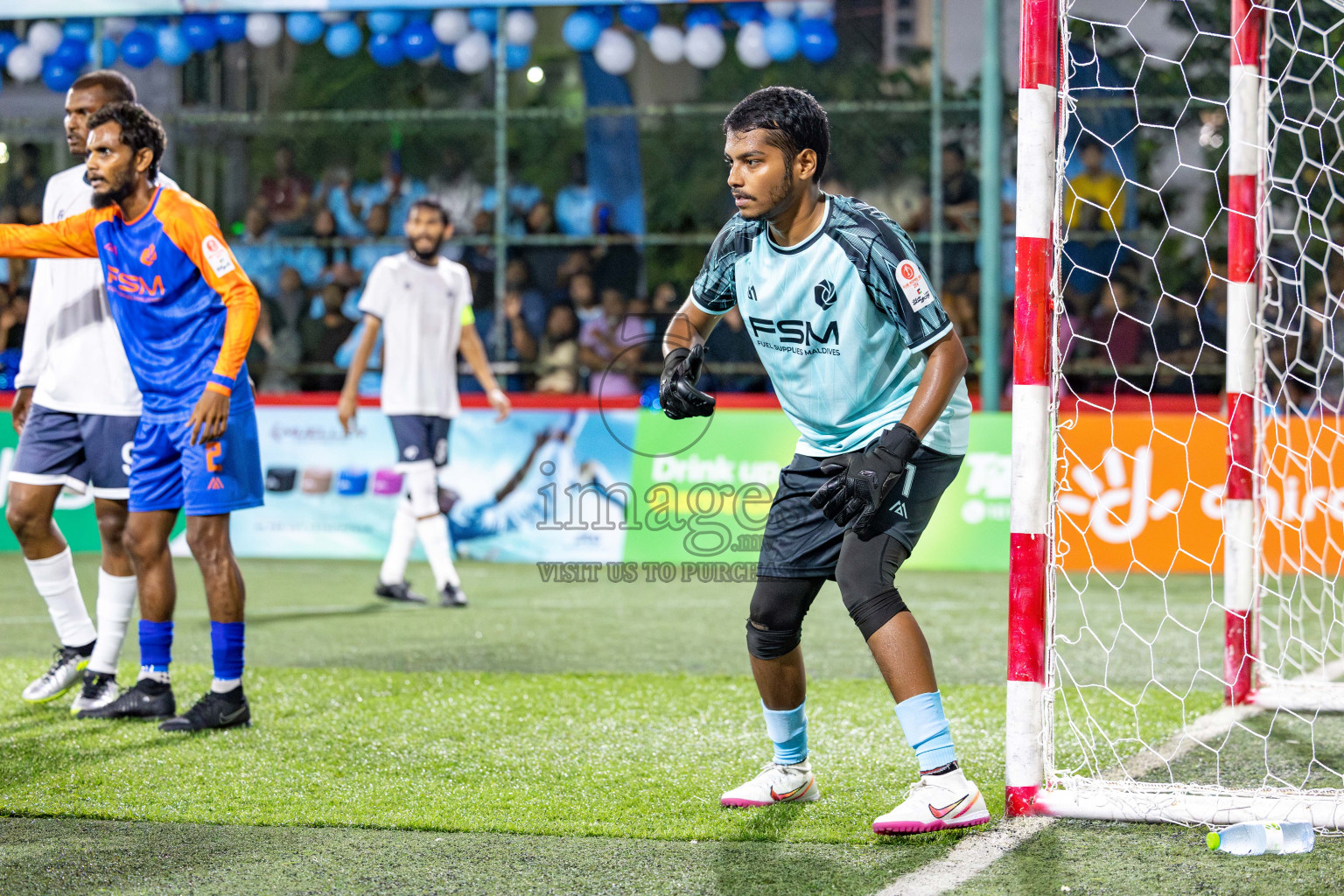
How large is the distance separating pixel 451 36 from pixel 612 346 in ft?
11.5

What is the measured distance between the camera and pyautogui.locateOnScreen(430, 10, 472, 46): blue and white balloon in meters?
13.7

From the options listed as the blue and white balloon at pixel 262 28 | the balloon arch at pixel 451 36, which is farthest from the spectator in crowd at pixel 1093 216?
the blue and white balloon at pixel 262 28

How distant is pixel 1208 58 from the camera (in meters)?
12.0

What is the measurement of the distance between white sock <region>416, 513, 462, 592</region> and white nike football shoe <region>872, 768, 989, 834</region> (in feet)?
16.7

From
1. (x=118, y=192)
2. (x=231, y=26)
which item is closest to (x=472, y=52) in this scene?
(x=231, y=26)

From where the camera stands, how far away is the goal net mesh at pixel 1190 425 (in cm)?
464

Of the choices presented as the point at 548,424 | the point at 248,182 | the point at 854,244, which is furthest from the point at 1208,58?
the point at 854,244

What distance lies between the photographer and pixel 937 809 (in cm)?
364

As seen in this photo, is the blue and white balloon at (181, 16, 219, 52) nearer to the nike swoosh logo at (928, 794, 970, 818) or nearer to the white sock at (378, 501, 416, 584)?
the white sock at (378, 501, 416, 584)

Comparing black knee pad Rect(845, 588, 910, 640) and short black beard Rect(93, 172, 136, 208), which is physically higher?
short black beard Rect(93, 172, 136, 208)

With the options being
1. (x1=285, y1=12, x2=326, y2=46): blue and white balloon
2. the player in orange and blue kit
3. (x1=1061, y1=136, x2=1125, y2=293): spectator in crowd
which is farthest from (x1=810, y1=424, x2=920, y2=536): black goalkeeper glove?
(x1=285, y1=12, x2=326, y2=46): blue and white balloon

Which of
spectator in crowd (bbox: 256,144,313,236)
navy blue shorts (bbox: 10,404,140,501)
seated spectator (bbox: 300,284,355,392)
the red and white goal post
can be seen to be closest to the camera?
the red and white goal post

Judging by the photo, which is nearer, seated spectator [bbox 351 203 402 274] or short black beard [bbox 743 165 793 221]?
short black beard [bbox 743 165 793 221]

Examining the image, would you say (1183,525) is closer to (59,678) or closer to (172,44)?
(59,678)
